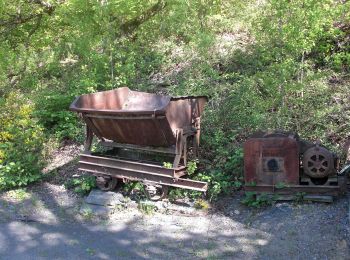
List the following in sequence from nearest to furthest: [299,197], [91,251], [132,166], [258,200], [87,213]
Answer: [91,251], [299,197], [258,200], [87,213], [132,166]

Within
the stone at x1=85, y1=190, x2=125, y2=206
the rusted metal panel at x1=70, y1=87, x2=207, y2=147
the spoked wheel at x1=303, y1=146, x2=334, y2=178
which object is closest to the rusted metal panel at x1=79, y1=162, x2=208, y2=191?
the stone at x1=85, y1=190, x2=125, y2=206

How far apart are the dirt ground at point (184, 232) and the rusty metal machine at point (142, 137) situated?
0.63m

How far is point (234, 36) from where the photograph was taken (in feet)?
41.2

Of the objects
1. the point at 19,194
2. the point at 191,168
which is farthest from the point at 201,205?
the point at 19,194

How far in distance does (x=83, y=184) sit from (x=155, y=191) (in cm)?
159

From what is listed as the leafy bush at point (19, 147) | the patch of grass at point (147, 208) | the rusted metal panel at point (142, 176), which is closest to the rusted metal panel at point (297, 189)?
the rusted metal panel at point (142, 176)

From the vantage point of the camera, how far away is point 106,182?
7906 mm

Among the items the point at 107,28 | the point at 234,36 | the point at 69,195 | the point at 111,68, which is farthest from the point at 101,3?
the point at 69,195

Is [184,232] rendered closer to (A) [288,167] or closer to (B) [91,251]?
(B) [91,251]

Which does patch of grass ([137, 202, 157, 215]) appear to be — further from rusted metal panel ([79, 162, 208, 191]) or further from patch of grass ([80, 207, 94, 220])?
patch of grass ([80, 207, 94, 220])

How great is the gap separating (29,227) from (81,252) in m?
1.55

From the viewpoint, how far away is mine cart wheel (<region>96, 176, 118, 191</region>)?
788 centimetres

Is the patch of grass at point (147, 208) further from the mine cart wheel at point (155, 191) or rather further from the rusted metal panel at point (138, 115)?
the rusted metal panel at point (138, 115)

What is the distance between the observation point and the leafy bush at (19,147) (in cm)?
880
